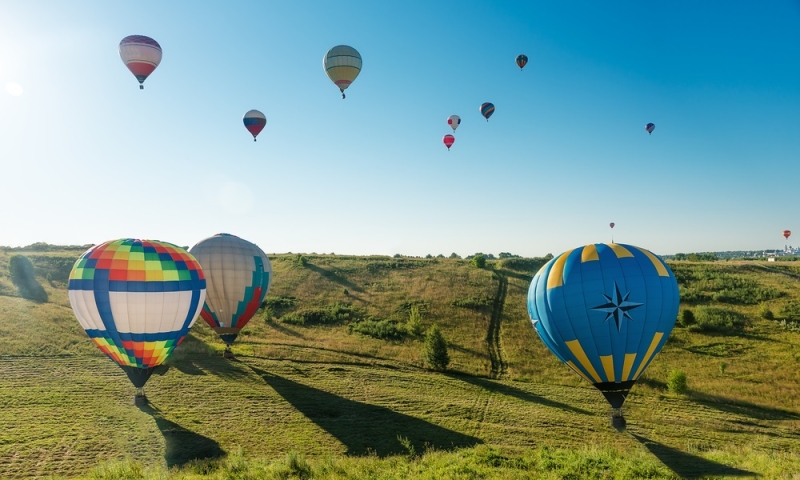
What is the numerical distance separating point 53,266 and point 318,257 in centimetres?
2992

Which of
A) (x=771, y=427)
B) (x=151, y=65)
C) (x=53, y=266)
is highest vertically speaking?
(x=151, y=65)

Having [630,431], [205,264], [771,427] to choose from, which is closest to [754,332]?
[771,427]

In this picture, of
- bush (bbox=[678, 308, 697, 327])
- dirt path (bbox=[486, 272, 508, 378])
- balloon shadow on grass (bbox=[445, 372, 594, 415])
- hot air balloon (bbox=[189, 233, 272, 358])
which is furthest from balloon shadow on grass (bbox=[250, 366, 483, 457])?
bush (bbox=[678, 308, 697, 327])

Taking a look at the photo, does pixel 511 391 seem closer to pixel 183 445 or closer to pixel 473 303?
pixel 183 445

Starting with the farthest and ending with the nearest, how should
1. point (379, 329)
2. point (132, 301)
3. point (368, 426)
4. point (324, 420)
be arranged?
point (379, 329), point (324, 420), point (368, 426), point (132, 301)

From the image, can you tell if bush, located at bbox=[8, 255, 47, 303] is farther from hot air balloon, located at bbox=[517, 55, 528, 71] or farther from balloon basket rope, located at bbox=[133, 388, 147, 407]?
hot air balloon, located at bbox=[517, 55, 528, 71]

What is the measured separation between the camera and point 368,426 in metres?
19.7

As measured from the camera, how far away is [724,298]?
1715 inches

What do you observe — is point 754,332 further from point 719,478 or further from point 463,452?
point 463,452

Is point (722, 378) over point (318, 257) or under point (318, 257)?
under

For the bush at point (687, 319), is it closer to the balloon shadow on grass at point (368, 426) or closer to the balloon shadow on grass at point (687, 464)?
the balloon shadow on grass at point (687, 464)

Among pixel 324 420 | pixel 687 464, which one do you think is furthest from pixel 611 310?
pixel 324 420

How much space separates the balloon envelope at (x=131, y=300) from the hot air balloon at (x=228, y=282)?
6.01m

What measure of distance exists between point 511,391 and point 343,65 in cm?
2286
